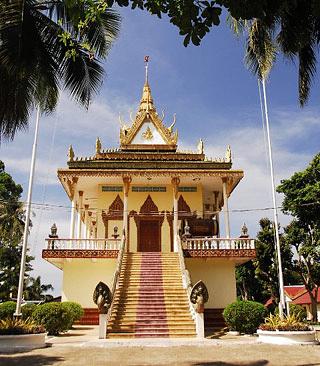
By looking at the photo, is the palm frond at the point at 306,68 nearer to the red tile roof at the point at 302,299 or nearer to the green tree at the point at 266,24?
the green tree at the point at 266,24

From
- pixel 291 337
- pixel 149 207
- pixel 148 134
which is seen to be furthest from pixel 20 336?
pixel 148 134

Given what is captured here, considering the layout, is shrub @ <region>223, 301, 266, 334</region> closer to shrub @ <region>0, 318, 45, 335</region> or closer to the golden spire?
shrub @ <region>0, 318, 45, 335</region>

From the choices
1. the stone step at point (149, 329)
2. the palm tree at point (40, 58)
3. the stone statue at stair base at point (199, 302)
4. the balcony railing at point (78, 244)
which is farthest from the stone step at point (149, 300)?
the palm tree at point (40, 58)

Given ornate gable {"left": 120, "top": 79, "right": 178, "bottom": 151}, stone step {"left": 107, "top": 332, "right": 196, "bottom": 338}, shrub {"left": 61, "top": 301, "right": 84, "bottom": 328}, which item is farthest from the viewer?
ornate gable {"left": 120, "top": 79, "right": 178, "bottom": 151}

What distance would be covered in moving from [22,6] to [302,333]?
10.6 meters

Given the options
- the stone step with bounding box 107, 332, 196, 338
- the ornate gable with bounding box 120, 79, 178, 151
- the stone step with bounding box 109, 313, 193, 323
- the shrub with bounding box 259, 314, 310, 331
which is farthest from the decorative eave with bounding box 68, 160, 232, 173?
the shrub with bounding box 259, 314, 310, 331

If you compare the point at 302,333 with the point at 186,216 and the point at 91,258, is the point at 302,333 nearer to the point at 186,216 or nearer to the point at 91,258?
the point at 91,258

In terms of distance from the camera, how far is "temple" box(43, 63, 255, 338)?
47.1ft

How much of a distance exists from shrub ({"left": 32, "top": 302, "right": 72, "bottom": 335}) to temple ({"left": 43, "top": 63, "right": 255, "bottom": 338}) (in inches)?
74.1

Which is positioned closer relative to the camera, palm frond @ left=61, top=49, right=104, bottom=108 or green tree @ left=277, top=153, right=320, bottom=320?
palm frond @ left=61, top=49, right=104, bottom=108

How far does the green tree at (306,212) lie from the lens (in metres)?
24.0

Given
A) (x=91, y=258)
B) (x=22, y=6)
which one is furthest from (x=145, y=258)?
(x=22, y=6)

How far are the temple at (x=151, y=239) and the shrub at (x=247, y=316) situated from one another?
1537 millimetres

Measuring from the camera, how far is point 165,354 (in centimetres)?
943
